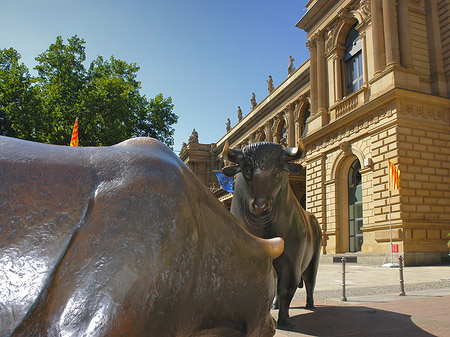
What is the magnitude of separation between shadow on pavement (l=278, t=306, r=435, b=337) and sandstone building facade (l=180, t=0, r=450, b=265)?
527 inches

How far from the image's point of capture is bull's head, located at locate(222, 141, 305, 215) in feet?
12.5

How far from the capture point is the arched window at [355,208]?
21.2 m

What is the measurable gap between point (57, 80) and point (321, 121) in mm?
17748

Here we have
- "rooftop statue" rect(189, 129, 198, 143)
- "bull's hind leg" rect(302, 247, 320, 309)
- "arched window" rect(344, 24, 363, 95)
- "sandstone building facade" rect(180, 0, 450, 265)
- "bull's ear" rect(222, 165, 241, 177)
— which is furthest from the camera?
"rooftop statue" rect(189, 129, 198, 143)

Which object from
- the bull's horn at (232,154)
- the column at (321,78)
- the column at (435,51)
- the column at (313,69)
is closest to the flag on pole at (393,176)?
the column at (435,51)

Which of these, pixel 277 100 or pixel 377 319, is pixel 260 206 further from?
pixel 277 100

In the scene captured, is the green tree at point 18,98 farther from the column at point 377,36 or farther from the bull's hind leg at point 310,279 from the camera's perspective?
the bull's hind leg at point 310,279

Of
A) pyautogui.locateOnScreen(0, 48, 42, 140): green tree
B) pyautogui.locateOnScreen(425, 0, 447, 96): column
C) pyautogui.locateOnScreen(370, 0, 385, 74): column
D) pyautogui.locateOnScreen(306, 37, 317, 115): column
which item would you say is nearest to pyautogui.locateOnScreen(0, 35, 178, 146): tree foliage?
pyautogui.locateOnScreen(0, 48, 42, 140): green tree

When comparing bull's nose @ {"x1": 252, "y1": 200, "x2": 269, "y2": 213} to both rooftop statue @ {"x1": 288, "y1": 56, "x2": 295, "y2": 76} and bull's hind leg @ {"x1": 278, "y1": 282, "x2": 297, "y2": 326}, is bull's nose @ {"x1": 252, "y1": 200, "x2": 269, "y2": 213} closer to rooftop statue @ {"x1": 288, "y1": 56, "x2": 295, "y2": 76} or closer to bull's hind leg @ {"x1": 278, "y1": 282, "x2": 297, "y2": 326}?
bull's hind leg @ {"x1": 278, "y1": 282, "x2": 297, "y2": 326}

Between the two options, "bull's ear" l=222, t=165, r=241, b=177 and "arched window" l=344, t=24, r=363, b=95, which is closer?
"bull's ear" l=222, t=165, r=241, b=177

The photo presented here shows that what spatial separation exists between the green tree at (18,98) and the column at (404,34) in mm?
21689

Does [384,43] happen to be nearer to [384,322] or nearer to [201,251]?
[384,322]

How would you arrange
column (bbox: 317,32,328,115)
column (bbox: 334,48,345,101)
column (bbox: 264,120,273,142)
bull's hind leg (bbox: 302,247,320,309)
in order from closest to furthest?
bull's hind leg (bbox: 302,247,320,309) → column (bbox: 334,48,345,101) → column (bbox: 317,32,328,115) → column (bbox: 264,120,273,142)

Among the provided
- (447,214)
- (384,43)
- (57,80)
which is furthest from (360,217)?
(57,80)
